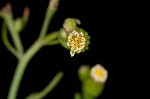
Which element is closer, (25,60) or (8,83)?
(25,60)

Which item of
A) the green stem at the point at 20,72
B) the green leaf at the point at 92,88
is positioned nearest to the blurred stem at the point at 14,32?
the green stem at the point at 20,72

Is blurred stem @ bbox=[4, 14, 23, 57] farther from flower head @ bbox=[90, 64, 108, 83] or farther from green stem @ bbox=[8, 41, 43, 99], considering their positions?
flower head @ bbox=[90, 64, 108, 83]

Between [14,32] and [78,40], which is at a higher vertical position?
[14,32]

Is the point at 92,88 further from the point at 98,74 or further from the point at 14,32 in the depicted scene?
the point at 14,32

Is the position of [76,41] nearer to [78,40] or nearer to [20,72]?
[78,40]

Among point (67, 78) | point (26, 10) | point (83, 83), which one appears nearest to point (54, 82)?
point (83, 83)

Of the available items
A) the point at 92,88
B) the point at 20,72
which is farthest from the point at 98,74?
the point at 20,72

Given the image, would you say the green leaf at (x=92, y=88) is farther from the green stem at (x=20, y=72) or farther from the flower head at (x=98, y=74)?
the green stem at (x=20, y=72)

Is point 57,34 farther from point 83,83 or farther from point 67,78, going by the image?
point 67,78

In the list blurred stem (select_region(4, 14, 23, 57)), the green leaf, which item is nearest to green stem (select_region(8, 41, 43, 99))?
blurred stem (select_region(4, 14, 23, 57))
